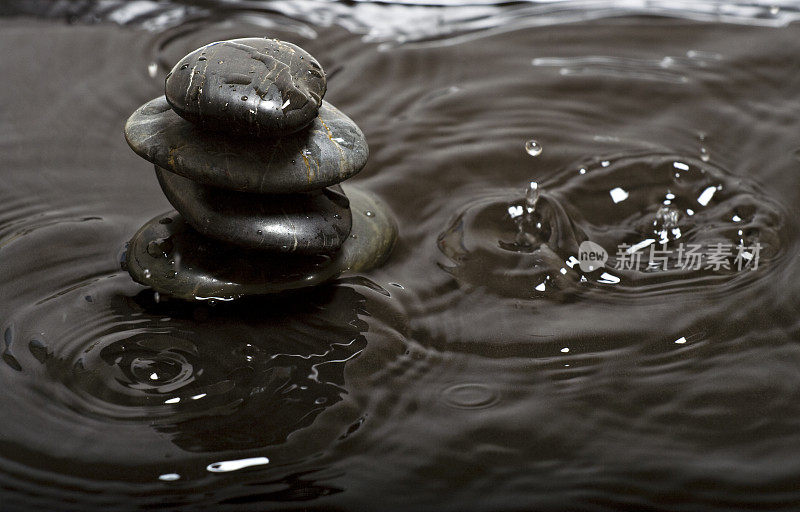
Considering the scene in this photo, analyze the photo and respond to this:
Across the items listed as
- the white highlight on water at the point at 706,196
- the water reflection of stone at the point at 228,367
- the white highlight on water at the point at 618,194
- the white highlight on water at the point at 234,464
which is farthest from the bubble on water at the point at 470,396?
the white highlight on water at the point at 706,196

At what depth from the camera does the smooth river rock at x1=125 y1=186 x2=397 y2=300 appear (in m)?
1.99

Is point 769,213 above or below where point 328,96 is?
below

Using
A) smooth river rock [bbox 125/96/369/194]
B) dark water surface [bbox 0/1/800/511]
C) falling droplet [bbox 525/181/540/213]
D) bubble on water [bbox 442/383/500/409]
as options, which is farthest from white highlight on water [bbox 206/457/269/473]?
falling droplet [bbox 525/181/540/213]

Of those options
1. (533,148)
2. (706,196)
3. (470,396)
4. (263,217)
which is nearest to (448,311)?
(470,396)

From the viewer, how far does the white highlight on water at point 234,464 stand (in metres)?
1.63

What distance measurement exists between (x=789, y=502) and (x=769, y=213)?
898 mm

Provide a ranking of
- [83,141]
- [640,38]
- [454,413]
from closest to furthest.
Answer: [454,413], [83,141], [640,38]

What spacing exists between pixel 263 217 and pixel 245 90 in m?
0.28

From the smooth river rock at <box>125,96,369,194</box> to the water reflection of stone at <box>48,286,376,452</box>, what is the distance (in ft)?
0.90

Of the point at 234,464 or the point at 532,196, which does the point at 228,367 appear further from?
the point at 532,196

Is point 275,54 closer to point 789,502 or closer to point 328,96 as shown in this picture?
point 328,96

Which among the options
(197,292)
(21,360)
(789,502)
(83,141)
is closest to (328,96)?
(83,141)

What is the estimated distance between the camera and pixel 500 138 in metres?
2.59

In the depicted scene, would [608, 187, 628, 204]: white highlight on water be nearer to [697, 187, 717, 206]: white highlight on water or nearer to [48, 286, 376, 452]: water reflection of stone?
[697, 187, 717, 206]: white highlight on water
